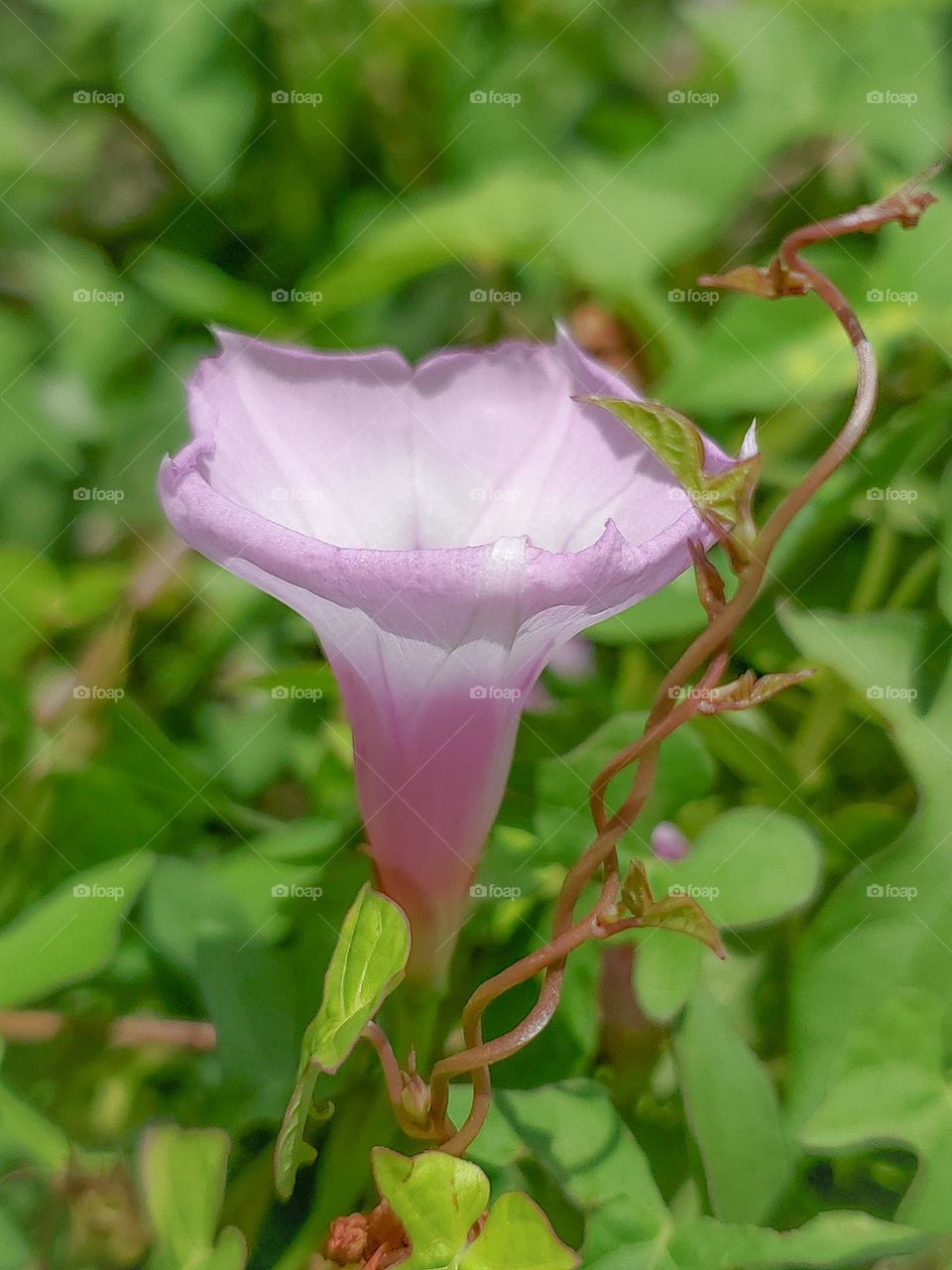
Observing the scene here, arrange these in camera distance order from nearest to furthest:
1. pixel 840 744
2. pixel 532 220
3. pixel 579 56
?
pixel 840 744 < pixel 532 220 < pixel 579 56

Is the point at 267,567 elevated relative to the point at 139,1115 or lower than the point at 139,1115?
elevated

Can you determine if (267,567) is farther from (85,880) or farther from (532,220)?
(532,220)

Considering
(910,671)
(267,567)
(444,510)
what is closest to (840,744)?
(910,671)

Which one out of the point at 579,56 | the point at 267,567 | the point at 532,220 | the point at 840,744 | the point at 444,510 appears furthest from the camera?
the point at 579,56
